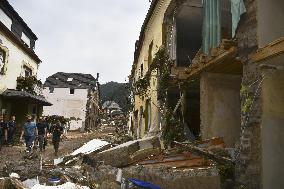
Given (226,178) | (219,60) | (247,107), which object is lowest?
(226,178)

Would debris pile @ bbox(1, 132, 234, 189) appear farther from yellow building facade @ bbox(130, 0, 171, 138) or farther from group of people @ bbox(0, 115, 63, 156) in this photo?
group of people @ bbox(0, 115, 63, 156)

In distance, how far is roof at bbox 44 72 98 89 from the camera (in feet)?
169

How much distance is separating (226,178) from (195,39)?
10.2 metres

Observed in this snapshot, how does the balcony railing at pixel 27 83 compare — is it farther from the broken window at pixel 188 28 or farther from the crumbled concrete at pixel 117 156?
the crumbled concrete at pixel 117 156

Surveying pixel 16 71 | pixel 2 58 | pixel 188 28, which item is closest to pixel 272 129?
pixel 188 28

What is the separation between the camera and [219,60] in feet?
27.0

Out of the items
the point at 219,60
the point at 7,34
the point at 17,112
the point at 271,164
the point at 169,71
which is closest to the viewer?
the point at 271,164

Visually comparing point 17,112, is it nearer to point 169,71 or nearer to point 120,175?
point 169,71

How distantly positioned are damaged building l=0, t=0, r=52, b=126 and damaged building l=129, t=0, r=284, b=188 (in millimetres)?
8994

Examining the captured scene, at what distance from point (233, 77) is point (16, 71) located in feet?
53.7

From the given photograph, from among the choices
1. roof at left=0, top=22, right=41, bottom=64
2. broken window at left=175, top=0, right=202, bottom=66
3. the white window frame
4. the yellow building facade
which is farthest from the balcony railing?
broken window at left=175, top=0, right=202, bottom=66

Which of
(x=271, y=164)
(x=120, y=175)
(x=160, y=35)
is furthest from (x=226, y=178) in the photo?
(x=160, y=35)

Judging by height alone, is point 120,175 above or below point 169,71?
below

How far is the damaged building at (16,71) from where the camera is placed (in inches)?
778
